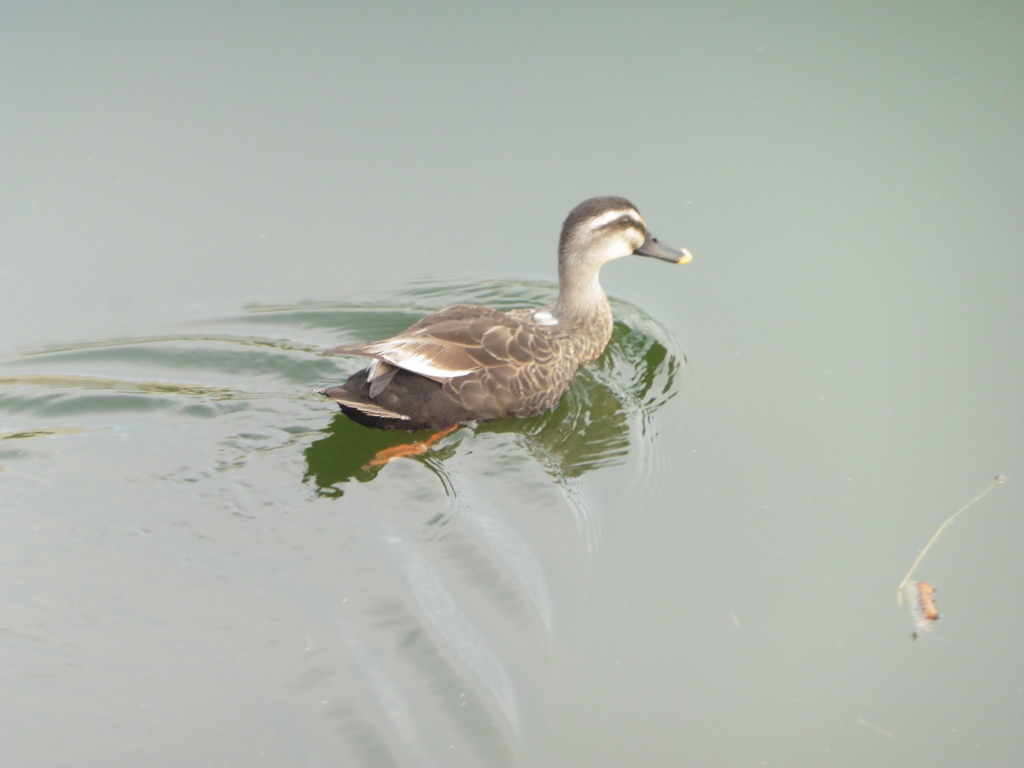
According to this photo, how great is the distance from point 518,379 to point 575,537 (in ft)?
3.32

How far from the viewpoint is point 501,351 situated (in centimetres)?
527

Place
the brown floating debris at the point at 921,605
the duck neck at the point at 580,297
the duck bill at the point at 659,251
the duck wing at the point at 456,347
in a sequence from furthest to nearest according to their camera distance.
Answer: the duck bill at the point at 659,251, the duck neck at the point at 580,297, the duck wing at the point at 456,347, the brown floating debris at the point at 921,605

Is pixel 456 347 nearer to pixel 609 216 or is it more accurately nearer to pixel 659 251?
pixel 609 216

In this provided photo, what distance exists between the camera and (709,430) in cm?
541

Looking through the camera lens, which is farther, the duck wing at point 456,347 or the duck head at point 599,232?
the duck head at point 599,232

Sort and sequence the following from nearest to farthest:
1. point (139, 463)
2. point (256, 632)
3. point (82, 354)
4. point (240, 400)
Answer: point (256, 632), point (139, 463), point (240, 400), point (82, 354)

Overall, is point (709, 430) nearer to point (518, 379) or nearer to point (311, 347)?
point (518, 379)

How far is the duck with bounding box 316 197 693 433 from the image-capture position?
4.96m

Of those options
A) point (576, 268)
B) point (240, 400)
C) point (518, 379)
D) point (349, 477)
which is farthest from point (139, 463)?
point (576, 268)

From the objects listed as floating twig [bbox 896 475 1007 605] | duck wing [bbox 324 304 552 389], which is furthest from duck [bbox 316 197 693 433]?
floating twig [bbox 896 475 1007 605]

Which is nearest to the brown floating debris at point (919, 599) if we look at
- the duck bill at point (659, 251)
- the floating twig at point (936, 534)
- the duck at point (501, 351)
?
the floating twig at point (936, 534)

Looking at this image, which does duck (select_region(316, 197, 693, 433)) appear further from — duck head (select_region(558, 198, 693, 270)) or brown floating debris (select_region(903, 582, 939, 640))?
brown floating debris (select_region(903, 582, 939, 640))

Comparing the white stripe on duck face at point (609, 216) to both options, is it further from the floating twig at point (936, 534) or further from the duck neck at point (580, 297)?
the floating twig at point (936, 534)

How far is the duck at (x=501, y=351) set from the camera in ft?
16.3
